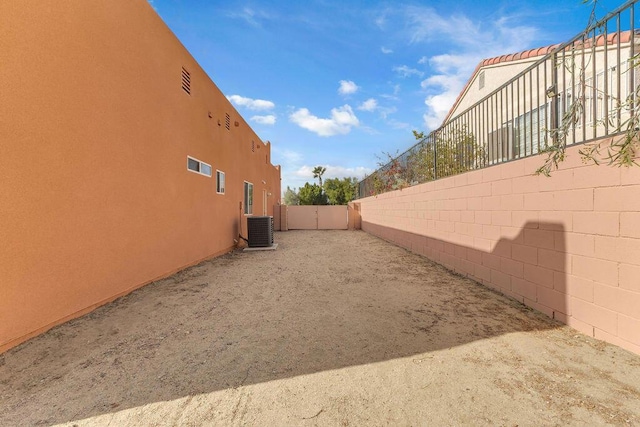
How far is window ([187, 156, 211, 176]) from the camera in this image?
A: 5.95 metres

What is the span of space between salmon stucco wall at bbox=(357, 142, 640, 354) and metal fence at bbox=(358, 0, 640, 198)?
0.28 m

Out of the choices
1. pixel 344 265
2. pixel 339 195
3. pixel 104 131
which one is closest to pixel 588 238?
Result: pixel 344 265

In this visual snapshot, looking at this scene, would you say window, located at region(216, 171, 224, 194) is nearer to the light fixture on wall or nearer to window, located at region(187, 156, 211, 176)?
window, located at region(187, 156, 211, 176)

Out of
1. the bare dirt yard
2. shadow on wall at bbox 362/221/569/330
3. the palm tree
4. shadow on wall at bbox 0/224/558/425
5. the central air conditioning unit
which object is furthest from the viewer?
the palm tree

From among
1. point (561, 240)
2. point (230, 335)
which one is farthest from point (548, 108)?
point (230, 335)

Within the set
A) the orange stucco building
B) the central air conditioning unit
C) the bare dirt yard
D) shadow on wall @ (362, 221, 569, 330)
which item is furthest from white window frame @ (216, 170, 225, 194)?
shadow on wall @ (362, 221, 569, 330)

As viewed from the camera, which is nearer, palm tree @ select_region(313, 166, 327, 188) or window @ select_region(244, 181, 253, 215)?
window @ select_region(244, 181, 253, 215)

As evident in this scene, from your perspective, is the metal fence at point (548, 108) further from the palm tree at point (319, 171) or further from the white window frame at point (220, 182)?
the palm tree at point (319, 171)

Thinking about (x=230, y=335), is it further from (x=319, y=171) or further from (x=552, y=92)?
(x=319, y=171)

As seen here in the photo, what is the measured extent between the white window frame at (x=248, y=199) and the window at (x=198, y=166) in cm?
325

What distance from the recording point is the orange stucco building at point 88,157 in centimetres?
252

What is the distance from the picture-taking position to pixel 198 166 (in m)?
6.35

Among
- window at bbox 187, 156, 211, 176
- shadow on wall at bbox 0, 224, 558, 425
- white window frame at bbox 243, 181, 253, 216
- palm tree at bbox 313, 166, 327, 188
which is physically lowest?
shadow on wall at bbox 0, 224, 558, 425

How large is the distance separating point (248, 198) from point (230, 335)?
8339mm
